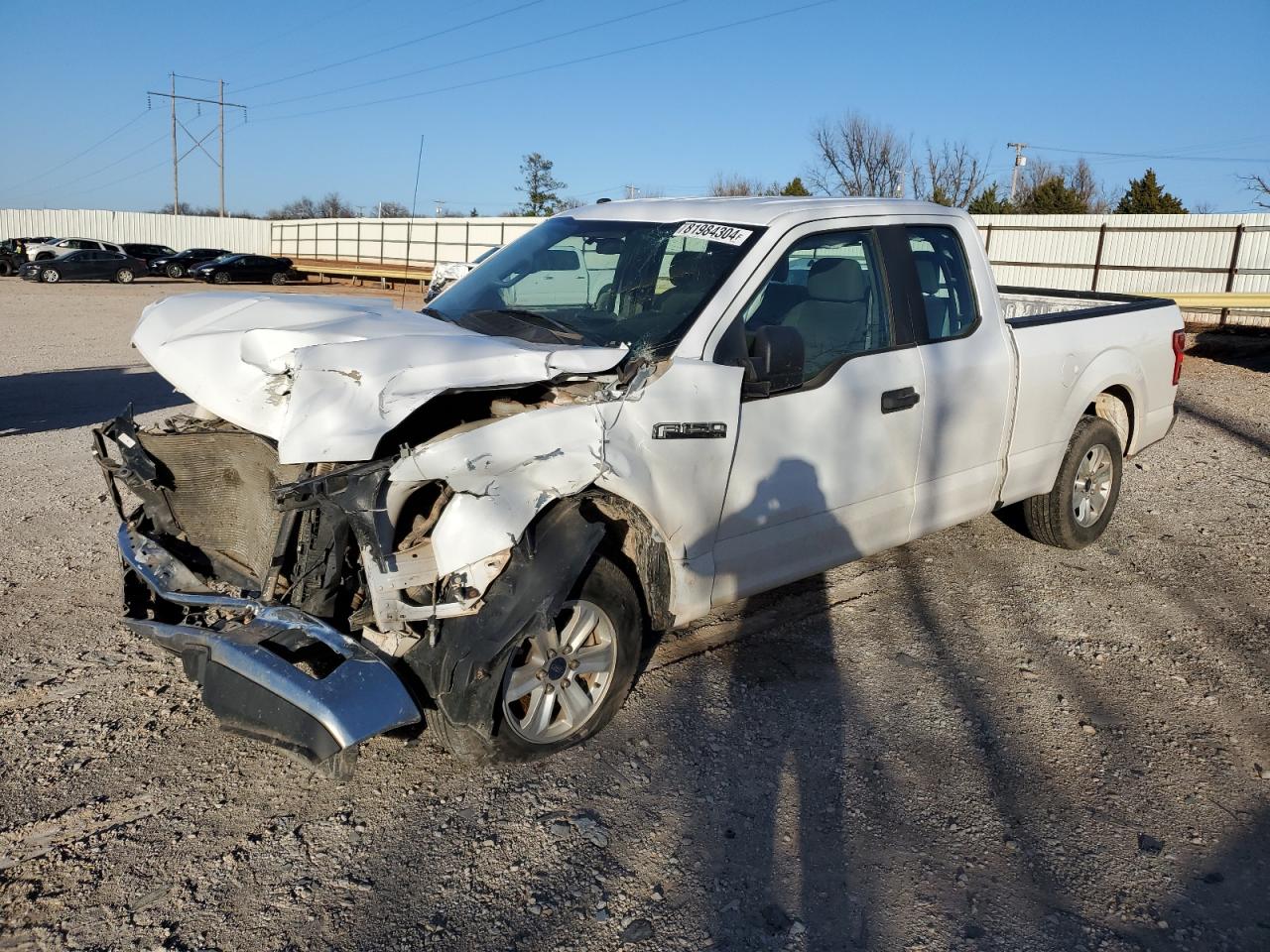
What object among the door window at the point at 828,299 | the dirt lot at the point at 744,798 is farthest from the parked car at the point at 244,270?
the door window at the point at 828,299

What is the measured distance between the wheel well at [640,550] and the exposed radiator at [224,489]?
1.12 m

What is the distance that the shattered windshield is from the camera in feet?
13.6

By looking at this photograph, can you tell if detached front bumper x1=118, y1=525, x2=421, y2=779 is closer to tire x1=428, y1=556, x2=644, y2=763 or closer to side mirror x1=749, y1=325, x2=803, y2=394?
tire x1=428, y1=556, x2=644, y2=763

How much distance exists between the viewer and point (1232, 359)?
1631cm

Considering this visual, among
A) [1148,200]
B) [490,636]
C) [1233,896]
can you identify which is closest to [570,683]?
[490,636]

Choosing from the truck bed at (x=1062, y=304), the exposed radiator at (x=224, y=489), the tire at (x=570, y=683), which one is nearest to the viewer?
the tire at (x=570, y=683)

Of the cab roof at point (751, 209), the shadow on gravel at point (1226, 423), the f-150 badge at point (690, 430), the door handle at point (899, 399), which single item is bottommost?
the shadow on gravel at point (1226, 423)

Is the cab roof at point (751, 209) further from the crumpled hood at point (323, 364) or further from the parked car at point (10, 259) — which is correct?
the parked car at point (10, 259)

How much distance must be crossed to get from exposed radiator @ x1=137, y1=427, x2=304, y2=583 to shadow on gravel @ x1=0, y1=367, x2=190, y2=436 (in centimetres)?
592

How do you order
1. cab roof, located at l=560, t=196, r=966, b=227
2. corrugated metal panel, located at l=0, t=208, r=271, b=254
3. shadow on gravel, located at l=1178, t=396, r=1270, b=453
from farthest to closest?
corrugated metal panel, located at l=0, t=208, r=271, b=254 < shadow on gravel, located at l=1178, t=396, r=1270, b=453 < cab roof, located at l=560, t=196, r=966, b=227

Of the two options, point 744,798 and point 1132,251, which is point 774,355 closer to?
point 744,798

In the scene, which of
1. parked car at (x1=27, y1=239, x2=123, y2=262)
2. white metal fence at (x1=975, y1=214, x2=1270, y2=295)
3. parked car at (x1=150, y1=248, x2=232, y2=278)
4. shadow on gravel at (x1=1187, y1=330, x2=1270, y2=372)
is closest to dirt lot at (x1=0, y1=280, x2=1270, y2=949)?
shadow on gravel at (x1=1187, y1=330, x2=1270, y2=372)

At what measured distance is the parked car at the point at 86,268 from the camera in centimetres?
3525

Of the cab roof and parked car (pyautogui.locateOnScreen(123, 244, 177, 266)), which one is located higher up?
the cab roof
